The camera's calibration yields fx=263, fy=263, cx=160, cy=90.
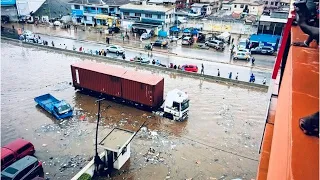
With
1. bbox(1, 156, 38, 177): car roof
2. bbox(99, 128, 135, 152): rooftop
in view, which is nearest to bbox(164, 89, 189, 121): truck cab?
bbox(99, 128, 135, 152): rooftop

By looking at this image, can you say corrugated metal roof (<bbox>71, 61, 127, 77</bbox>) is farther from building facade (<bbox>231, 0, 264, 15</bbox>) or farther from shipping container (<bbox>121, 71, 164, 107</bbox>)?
building facade (<bbox>231, 0, 264, 15</bbox>)

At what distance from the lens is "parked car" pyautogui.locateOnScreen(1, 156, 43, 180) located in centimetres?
1034

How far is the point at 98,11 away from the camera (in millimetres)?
39938

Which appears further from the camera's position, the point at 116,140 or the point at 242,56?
the point at 242,56

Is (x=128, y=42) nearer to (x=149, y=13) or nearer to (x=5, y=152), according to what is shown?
(x=149, y=13)

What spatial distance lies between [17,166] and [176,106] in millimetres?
8797

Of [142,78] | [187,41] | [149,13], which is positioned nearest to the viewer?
[142,78]

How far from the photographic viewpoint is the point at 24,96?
62.3 feet

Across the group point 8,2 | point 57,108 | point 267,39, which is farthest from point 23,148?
point 8,2

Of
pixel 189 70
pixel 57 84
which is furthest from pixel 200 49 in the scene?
pixel 57 84

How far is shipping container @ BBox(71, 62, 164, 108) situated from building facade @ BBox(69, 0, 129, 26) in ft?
73.0

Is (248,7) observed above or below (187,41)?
above

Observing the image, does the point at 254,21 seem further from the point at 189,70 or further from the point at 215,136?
the point at 215,136

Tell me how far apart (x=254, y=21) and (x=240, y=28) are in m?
2.24
